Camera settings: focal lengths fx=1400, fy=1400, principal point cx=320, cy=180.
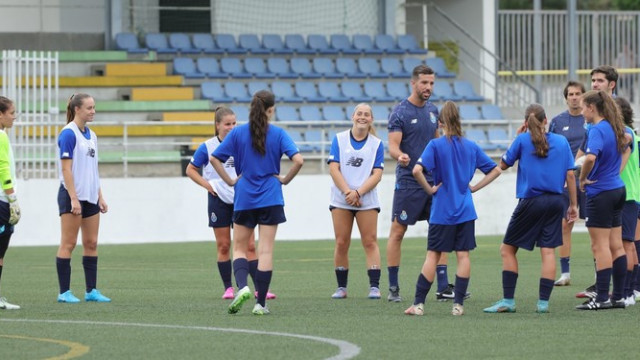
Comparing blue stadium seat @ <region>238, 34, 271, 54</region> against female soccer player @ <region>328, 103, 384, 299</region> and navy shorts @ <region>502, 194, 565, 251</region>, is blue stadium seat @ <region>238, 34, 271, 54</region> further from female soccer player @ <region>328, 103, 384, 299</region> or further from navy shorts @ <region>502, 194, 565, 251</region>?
navy shorts @ <region>502, 194, 565, 251</region>

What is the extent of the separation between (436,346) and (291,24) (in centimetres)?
2544

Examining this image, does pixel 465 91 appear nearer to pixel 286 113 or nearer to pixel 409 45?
pixel 409 45

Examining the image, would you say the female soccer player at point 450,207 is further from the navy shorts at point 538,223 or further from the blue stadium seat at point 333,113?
the blue stadium seat at point 333,113

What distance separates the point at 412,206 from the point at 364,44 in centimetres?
2139

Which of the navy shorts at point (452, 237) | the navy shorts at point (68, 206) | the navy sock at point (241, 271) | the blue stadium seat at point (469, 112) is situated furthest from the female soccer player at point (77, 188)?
the blue stadium seat at point (469, 112)

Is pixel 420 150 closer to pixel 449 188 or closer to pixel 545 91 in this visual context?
pixel 449 188

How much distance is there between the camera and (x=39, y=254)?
21016 millimetres

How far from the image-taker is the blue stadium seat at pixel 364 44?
33.3 meters

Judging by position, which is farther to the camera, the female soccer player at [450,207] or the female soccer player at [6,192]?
the female soccer player at [6,192]

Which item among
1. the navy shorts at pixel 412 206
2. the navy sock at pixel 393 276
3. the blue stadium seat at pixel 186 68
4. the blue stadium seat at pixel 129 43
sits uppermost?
the blue stadium seat at pixel 129 43

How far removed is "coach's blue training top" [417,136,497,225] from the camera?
11008 mm

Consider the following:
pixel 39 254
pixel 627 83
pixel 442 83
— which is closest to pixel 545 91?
pixel 627 83

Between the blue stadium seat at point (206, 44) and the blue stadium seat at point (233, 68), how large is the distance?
1.78 feet

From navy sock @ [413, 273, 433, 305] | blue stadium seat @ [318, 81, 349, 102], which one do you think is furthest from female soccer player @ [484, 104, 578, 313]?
blue stadium seat @ [318, 81, 349, 102]
